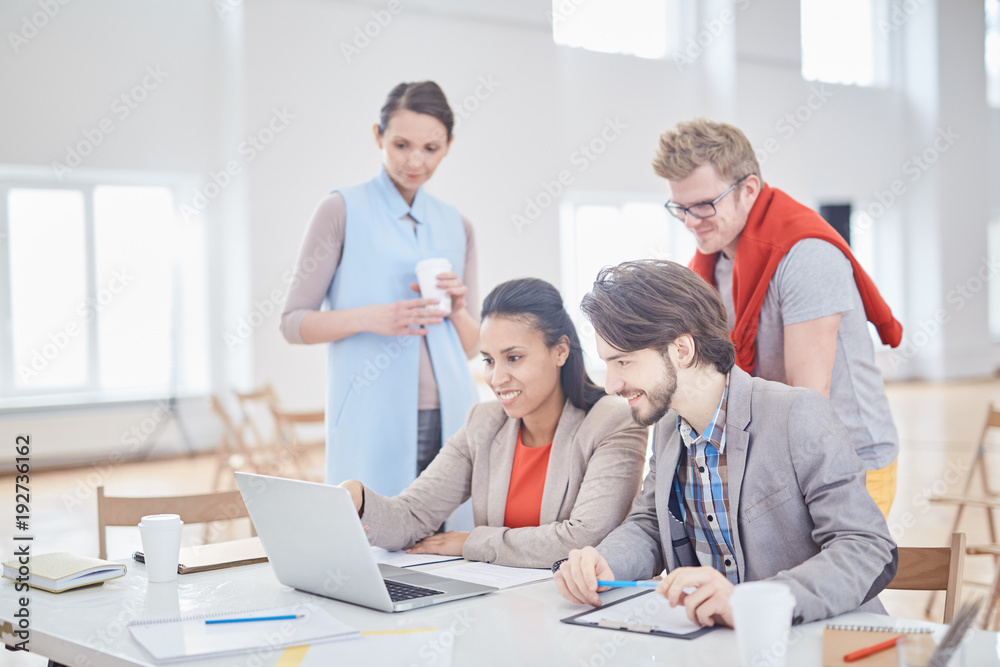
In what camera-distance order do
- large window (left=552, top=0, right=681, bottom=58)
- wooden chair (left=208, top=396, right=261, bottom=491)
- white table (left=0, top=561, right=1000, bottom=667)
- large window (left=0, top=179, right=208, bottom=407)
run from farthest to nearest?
large window (left=552, top=0, right=681, bottom=58), large window (left=0, top=179, right=208, bottom=407), wooden chair (left=208, top=396, right=261, bottom=491), white table (left=0, top=561, right=1000, bottom=667)

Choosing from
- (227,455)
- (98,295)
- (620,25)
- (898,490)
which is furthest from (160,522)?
(620,25)

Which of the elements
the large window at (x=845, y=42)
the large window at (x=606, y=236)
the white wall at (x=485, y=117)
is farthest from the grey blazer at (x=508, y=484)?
the large window at (x=845, y=42)

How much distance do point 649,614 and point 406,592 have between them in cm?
39

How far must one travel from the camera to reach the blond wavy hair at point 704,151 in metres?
1.85

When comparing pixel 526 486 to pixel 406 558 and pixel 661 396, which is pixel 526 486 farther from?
pixel 661 396

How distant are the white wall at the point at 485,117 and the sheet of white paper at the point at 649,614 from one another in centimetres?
659

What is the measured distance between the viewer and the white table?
3.77 ft

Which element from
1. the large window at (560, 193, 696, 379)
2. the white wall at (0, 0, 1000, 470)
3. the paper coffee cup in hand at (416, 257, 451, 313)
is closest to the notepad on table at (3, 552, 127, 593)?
the paper coffee cup in hand at (416, 257, 451, 313)

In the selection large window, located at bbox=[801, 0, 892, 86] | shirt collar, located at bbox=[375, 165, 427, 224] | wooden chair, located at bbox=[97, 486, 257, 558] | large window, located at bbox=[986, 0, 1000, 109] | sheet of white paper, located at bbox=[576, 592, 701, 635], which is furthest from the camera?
large window, located at bbox=[986, 0, 1000, 109]

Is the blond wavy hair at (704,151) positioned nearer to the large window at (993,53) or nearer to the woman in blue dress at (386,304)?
the woman in blue dress at (386,304)

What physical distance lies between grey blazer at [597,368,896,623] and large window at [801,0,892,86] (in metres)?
Answer: 10.9

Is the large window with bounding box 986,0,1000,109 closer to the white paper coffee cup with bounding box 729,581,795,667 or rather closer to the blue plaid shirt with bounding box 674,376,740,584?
the blue plaid shirt with bounding box 674,376,740,584

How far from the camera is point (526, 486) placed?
195 centimetres

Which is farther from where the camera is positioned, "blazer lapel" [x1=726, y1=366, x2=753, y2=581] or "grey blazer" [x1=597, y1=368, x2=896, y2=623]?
"blazer lapel" [x1=726, y1=366, x2=753, y2=581]
